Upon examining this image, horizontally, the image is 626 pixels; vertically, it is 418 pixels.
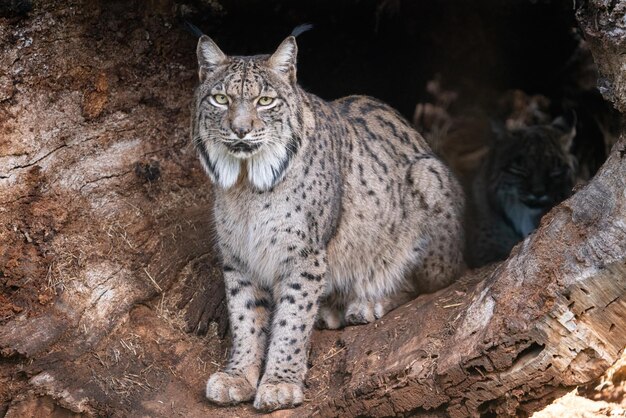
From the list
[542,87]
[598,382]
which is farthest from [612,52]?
[542,87]

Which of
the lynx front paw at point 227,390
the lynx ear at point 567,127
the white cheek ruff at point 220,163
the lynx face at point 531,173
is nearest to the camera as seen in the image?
the lynx front paw at point 227,390

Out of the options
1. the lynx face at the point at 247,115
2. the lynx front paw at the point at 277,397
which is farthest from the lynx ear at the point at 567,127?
the lynx front paw at the point at 277,397

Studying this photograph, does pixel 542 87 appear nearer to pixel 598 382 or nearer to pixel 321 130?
pixel 321 130

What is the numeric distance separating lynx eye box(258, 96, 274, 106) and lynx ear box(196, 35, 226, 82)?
39 centimetres

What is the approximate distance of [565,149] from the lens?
711 cm

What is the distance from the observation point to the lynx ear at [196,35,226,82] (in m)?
5.15

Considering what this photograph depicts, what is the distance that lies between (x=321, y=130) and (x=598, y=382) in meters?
2.18

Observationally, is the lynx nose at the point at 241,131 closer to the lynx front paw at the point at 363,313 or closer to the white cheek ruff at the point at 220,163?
the white cheek ruff at the point at 220,163

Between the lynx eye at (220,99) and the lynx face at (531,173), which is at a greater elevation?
the lynx eye at (220,99)

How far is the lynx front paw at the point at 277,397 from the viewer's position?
4.86m

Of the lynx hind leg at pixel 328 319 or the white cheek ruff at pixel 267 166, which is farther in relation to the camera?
the lynx hind leg at pixel 328 319

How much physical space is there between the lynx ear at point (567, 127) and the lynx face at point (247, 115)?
2.89 meters

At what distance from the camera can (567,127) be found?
7.30 meters

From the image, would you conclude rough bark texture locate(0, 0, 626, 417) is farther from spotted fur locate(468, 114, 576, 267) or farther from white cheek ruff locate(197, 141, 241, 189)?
spotted fur locate(468, 114, 576, 267)
